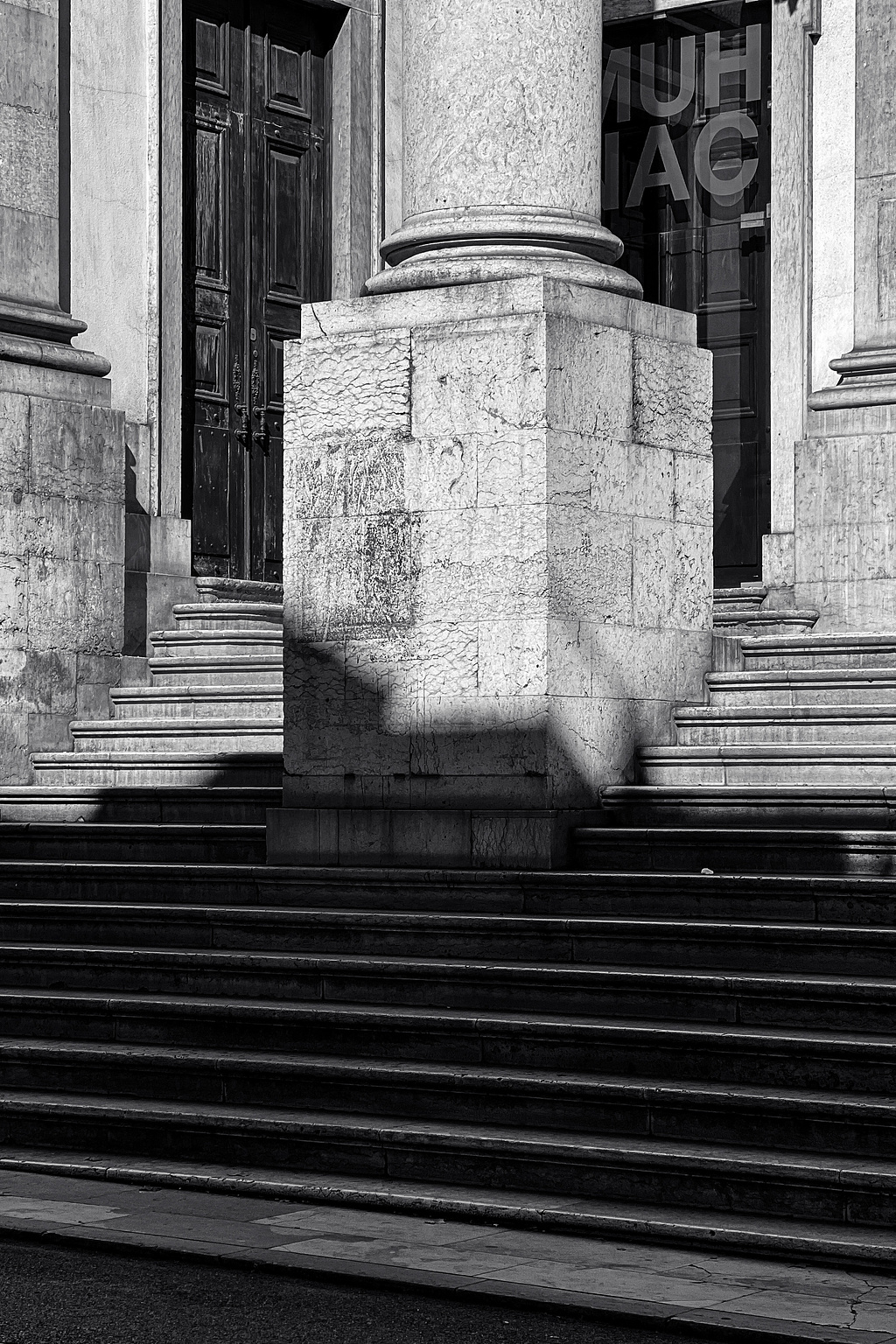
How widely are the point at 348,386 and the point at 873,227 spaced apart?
5765 millimetres

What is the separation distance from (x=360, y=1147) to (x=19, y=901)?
10.6 ft

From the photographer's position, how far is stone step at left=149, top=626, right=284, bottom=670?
14.0 metres

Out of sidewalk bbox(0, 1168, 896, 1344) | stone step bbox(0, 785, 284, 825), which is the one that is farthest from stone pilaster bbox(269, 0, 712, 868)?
sidewalk bbox(0, 1168, 896, 1344)

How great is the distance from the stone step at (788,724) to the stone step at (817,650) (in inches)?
46.1

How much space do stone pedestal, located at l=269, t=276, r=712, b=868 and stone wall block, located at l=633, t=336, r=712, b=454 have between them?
0.04ft

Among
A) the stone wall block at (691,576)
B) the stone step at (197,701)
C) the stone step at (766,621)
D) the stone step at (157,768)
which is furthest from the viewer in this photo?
the stone step at (766,621)

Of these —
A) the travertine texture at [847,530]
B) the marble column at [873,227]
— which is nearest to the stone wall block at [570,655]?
the travertine texture at [847,530]

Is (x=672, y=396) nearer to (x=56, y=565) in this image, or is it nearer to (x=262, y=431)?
(x=56, y=565)

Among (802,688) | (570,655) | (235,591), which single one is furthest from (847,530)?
(570,655)

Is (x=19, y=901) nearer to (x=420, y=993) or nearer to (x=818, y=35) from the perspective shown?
(x=420, y=993)

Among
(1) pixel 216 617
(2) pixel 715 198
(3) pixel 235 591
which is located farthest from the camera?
(2) pixel 715 198

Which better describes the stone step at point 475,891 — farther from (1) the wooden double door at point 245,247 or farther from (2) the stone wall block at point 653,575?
(1) the wooden double door at point 245,247

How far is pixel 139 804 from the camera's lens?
38.0 feet

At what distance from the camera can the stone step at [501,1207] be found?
6238mm
